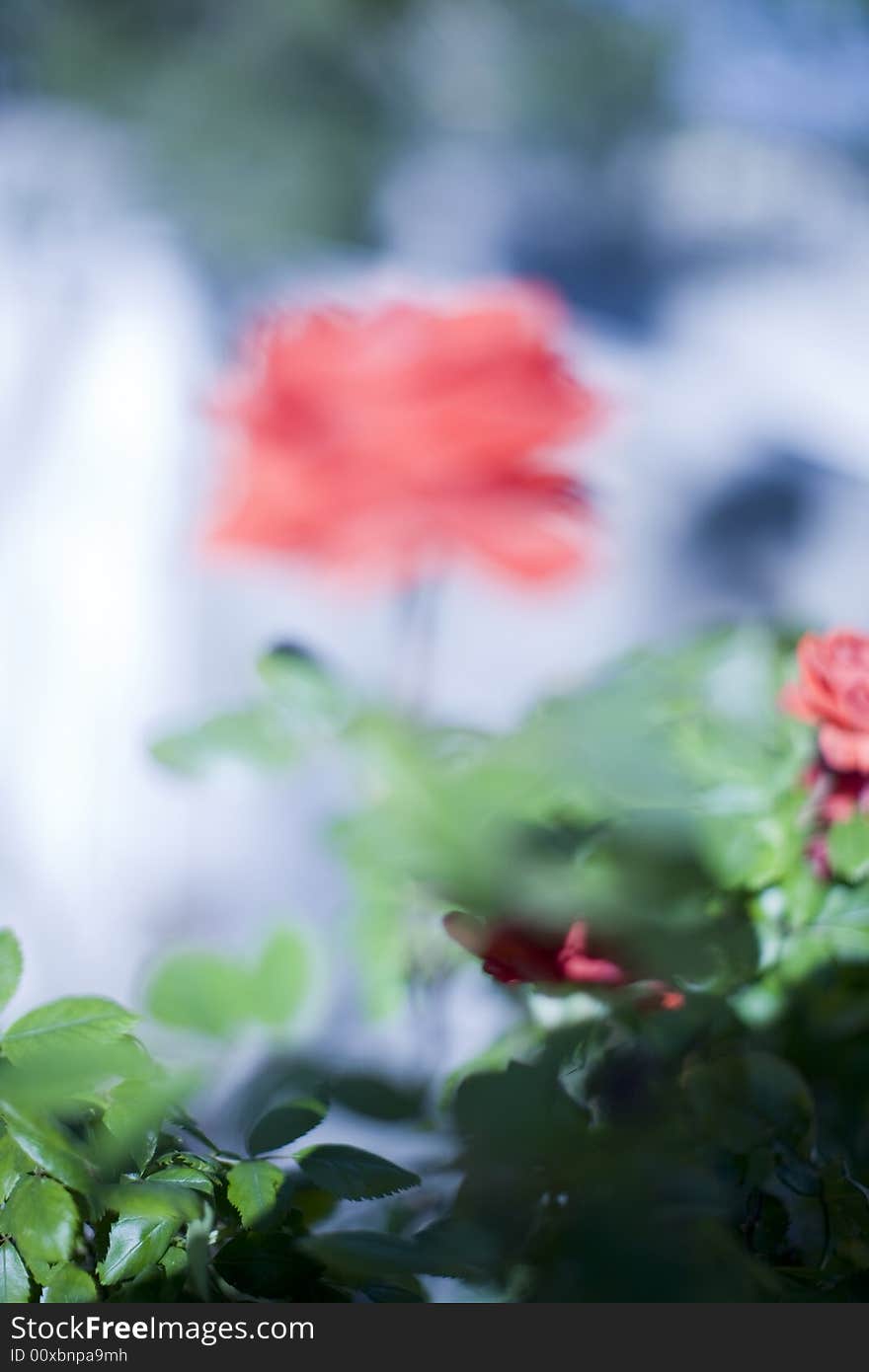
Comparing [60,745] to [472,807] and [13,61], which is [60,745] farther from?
[13,61]

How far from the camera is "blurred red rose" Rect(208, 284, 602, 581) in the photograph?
31.2 inches

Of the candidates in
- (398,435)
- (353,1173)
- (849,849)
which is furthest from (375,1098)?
(398,435)

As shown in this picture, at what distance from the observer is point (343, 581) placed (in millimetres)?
947

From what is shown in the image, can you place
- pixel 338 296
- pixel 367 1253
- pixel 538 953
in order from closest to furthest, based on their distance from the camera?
pixel 367 1253 < pixel 538 953 < pixel 338 296

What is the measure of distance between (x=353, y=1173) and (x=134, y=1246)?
0.09m

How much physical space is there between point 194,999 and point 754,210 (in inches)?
62.3

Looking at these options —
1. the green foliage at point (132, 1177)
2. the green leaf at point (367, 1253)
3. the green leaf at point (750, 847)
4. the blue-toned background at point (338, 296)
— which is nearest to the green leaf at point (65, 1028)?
the green foliage at point (132, 1177)

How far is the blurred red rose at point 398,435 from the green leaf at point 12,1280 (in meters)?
0.50

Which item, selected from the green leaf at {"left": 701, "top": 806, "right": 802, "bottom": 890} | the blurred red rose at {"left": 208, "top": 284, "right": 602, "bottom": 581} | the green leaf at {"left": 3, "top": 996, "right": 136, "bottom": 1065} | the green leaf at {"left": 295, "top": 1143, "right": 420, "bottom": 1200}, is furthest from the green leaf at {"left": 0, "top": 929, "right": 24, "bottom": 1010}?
the blurred red rose at {"left": 208, "top": 284, "right": 602, "bottom": 581}

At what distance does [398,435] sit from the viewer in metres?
0.79

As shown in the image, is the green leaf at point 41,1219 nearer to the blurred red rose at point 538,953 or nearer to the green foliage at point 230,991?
the green foliage at point 230,991

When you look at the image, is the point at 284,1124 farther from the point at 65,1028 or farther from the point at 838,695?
the point at 838,695

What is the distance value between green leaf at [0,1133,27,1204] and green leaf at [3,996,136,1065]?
4cm

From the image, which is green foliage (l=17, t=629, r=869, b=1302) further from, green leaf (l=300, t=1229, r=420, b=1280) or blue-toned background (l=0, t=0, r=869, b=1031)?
blue-toned background (l=0, t=0, r=869, b=1031)
